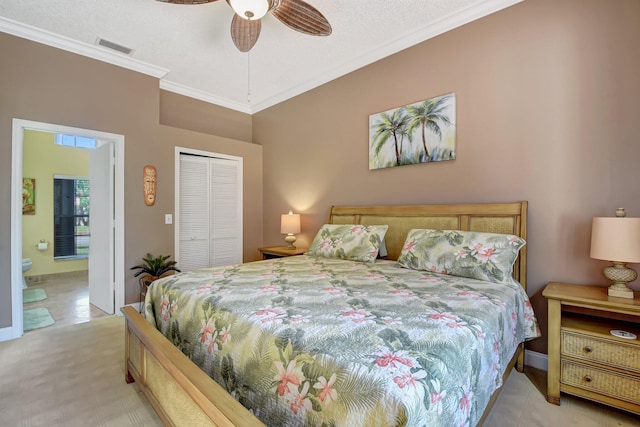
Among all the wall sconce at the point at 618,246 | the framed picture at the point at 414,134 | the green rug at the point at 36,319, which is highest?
the framed picture at the point at 414,134

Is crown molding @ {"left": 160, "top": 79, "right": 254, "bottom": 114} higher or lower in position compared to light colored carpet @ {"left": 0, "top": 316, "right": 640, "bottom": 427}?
higher

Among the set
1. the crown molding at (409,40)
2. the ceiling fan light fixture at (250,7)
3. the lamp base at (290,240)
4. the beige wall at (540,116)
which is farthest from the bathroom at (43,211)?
the beige wall at (540,116)

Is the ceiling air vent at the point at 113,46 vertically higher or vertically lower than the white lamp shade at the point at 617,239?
higher

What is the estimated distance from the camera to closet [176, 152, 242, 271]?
400 cm

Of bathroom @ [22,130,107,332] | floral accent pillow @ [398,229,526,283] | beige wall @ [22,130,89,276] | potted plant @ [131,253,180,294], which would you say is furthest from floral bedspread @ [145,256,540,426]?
beige wall @ [22,130,89,276]

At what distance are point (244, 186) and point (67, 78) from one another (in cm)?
236

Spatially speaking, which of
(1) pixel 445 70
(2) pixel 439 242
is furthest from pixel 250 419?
(1) pixel 445 70

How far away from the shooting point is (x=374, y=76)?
3.26 m

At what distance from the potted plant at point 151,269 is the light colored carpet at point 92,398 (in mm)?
912

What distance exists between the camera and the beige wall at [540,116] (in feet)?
6.48

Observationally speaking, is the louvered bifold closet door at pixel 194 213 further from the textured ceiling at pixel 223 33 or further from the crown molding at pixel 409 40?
the crown molding at pixel 409 40

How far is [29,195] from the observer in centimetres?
518

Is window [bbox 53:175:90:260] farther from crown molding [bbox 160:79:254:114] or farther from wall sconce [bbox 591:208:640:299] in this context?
wall sconce [bbox 591:208:640:299]

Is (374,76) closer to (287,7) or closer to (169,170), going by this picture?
(287,7)
